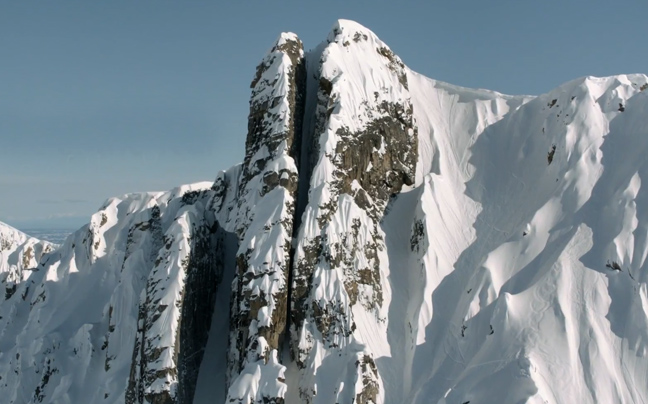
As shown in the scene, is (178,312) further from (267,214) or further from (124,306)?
(124,306)

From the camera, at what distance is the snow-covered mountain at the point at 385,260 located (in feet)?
123

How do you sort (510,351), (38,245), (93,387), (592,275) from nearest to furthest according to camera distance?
(510,351) → (592,275) → (93,387) → (38,245)

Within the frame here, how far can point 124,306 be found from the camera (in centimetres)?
5184

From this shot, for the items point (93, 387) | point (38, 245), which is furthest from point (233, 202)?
point (38, 245)

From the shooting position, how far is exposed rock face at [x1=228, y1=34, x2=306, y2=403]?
1549 inches

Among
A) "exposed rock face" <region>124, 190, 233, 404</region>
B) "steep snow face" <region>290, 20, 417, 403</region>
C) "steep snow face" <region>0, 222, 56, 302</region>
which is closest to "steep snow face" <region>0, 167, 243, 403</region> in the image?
"exposed rock face" <region>124, 190, 233, 404</region>

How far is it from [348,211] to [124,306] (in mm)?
22168

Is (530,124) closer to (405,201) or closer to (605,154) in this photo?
(605,154)

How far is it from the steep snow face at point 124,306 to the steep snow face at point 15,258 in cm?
240

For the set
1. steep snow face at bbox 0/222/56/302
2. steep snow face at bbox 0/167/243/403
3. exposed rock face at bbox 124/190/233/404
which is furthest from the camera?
steep snow face at bbox 0/222/56/302

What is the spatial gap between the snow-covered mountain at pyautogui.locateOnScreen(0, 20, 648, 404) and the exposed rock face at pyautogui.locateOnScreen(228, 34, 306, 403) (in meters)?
0.15

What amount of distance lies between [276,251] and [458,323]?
43.7ft

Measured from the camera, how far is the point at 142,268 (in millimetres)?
53531

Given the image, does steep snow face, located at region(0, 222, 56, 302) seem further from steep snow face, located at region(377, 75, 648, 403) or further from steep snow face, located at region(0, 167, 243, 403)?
steep snow face, located at region(377, 75, 648, 403)
